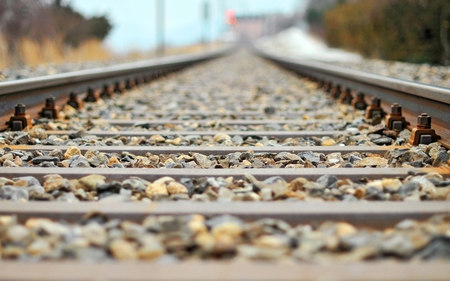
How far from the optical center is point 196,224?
183 cm

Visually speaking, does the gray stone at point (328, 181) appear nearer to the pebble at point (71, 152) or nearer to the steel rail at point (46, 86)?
the pebble at point (71, 152)

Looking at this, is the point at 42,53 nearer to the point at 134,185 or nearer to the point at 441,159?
the point at 134,185

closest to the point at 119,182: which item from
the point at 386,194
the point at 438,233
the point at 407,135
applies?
the point at 386,194

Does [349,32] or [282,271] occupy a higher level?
[349,32]

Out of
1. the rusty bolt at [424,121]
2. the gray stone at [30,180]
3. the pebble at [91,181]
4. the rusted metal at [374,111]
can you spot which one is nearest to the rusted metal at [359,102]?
the rusted metal at [374,111]

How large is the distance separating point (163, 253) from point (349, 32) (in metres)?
23.7

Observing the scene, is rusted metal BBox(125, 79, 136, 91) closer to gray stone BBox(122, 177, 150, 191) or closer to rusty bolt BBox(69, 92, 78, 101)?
rusty bolt BBox(69, 92, 78, 101)

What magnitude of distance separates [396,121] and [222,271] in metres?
2.96

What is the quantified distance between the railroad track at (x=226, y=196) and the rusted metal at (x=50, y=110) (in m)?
0.02

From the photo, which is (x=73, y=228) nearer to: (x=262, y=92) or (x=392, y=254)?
(x=392, y=254)

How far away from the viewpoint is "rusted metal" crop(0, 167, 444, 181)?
2572mm

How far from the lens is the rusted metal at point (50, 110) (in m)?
4.70

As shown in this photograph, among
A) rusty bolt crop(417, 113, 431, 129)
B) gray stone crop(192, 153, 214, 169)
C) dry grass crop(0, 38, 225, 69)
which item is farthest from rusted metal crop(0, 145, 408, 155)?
dry grass crop(0, 38, 225, 69)

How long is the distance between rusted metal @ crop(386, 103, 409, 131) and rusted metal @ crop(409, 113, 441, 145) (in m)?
0.59
